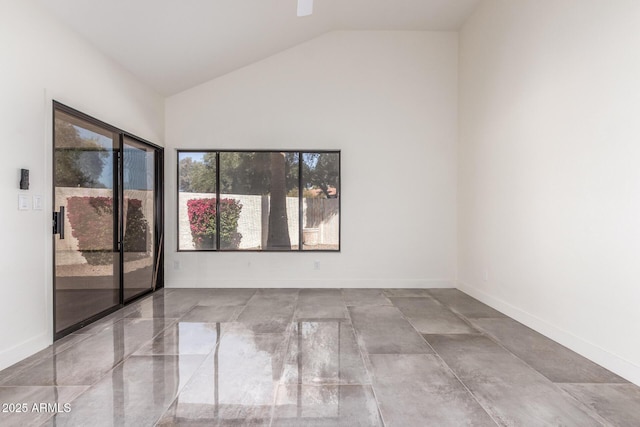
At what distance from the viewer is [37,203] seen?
2.90 m

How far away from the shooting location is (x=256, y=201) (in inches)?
212

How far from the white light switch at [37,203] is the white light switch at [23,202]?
0.08 metres

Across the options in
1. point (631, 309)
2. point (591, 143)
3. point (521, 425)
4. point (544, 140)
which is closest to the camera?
point (521, 425)

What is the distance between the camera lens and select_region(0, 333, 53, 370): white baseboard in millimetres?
2570

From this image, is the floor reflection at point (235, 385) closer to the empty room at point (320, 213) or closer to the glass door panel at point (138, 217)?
the empty room at point (320, 213)

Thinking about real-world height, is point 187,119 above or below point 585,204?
above

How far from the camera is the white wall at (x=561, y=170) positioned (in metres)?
2.50

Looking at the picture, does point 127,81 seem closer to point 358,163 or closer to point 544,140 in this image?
point 358,163

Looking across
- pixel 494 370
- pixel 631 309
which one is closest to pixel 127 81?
pixel 494 370

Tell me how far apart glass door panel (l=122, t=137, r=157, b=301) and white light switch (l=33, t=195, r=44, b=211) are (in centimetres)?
130

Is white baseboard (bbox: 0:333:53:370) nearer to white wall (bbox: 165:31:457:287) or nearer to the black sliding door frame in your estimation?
the black sliding door frame

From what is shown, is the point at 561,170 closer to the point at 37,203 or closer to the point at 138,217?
the point at 37,203

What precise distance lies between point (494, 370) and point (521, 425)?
70 centimetres

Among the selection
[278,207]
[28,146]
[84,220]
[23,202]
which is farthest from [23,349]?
[278,207]
